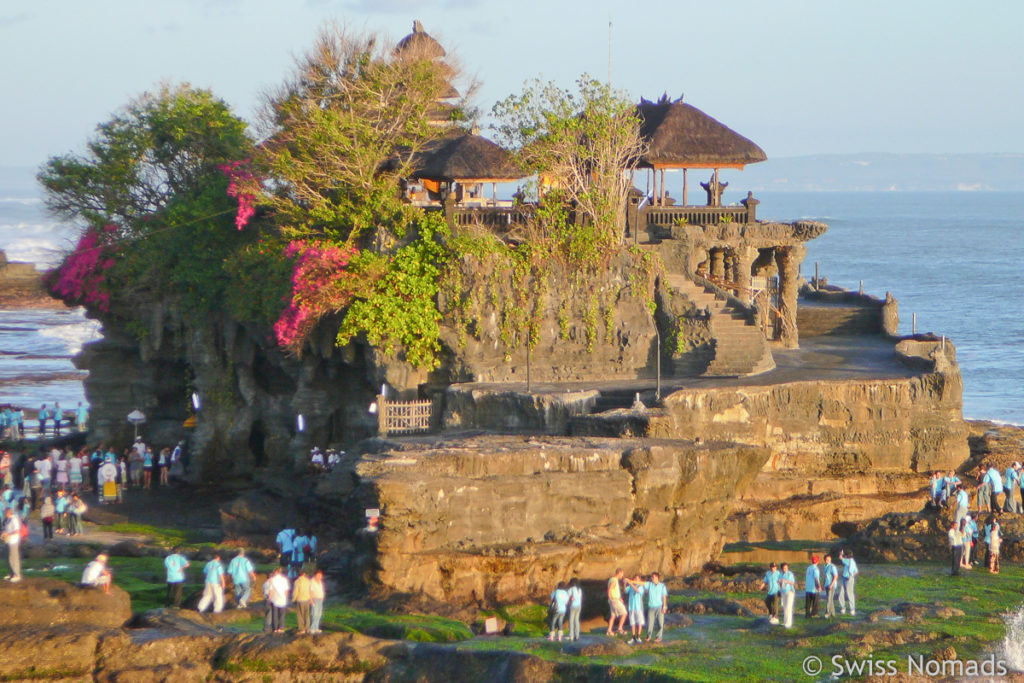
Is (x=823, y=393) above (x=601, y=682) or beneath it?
above

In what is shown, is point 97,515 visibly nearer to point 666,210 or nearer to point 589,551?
point 589,551

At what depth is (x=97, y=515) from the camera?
32000 mm

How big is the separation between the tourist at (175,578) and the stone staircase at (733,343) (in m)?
14.4

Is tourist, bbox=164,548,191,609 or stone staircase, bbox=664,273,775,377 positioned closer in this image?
tourist, bbox=164,548,191,609

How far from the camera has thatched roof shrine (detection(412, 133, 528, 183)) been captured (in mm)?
33781

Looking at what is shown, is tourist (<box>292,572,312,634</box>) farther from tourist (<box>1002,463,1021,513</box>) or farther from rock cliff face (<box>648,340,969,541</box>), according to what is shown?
tourist (<box>1002,463,1021,513</box>)

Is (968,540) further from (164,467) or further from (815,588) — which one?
(164,467)

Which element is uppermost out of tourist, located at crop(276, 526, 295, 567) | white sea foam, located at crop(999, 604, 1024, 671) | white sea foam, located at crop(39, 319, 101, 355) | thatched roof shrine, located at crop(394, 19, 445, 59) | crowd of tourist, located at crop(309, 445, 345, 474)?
thatched roof shrine, located at crop(394, 19, 445, 59)

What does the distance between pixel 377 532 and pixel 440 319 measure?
29.5ft

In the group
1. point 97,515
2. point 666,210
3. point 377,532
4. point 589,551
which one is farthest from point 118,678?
point 666,210

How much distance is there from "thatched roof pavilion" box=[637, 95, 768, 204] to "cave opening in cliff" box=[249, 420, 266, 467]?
1233 centimetres

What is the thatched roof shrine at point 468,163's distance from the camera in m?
33.8

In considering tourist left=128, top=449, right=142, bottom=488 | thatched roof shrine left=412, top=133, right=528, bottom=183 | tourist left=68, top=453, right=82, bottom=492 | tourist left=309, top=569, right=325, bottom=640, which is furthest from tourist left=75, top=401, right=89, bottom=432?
tourist left=309, top=569, right=325, bottom=640

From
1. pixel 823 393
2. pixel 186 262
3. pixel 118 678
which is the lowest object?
pixel 118 678
